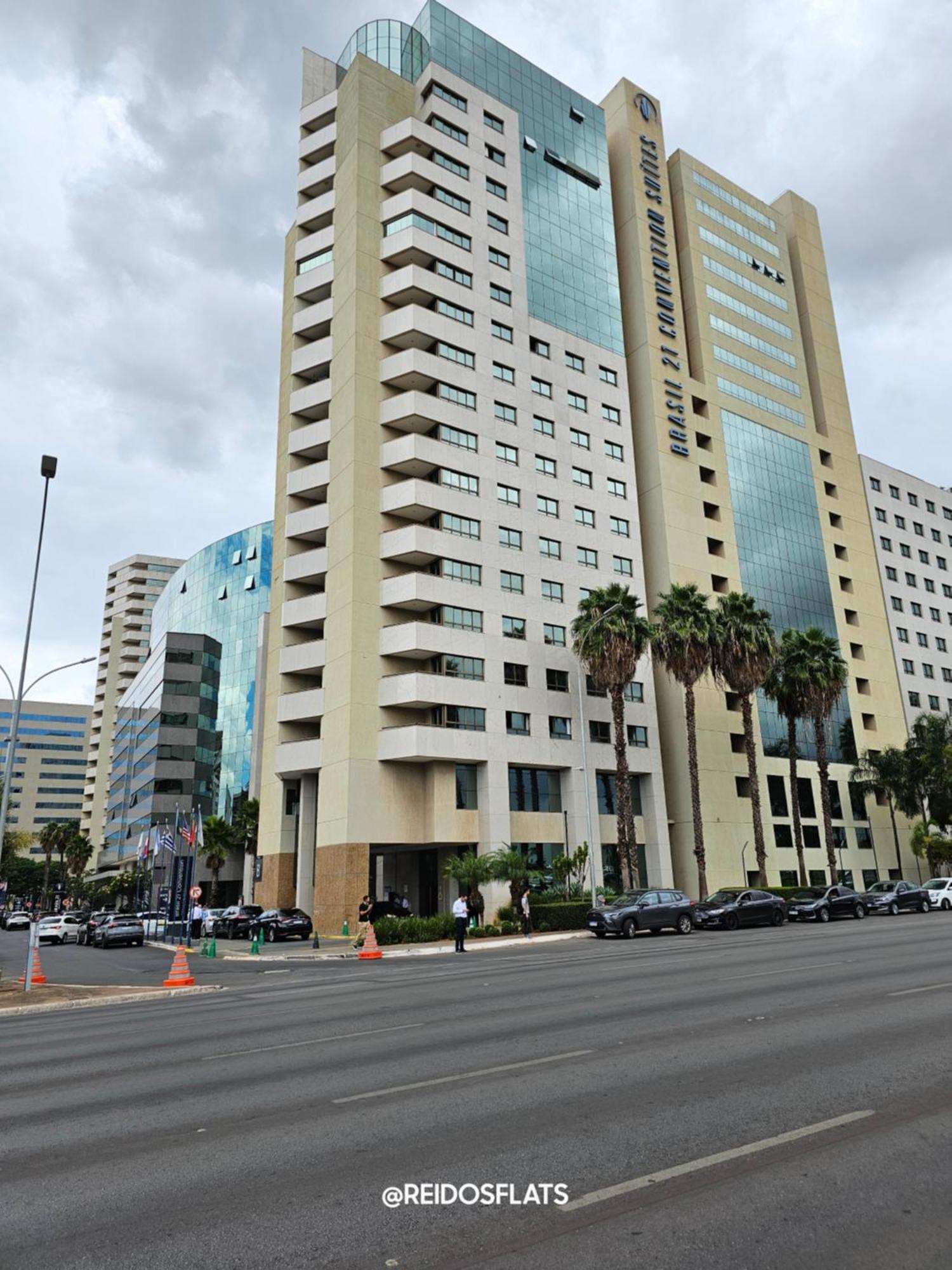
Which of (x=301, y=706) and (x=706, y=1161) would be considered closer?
(x=706, y=1161)

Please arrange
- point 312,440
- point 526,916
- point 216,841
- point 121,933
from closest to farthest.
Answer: point 526,916
point 121,933
point 312,440
point 216,841

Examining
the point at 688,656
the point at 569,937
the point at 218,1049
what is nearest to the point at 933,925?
the point at 569,937

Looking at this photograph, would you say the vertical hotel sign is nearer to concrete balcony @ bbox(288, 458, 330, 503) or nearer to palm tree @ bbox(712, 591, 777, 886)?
palm tree @ bbox(712, 591, 777, 886)

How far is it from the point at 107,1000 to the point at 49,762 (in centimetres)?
18244

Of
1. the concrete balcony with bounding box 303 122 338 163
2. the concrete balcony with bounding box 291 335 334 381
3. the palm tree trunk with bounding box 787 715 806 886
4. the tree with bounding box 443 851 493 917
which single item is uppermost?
the concrete balcony with bounding box 303 122 338 163

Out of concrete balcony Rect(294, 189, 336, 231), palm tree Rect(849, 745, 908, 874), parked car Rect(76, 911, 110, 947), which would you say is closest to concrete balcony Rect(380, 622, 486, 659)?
parked car Rect(76, 911, 110, 947)

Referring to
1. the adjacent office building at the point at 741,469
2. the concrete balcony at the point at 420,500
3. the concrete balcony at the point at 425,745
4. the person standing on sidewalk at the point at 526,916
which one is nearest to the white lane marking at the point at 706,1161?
the person standing on sidewalk at the point at 526,916

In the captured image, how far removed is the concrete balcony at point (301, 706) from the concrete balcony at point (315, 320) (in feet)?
73.8

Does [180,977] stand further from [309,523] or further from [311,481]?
[311,481]

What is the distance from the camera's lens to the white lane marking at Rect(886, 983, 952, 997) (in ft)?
41.5

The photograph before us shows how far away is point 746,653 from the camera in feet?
157

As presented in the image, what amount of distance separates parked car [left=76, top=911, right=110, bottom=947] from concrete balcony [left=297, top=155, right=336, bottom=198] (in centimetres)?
4637

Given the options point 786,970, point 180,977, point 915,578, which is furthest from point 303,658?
point 915,578

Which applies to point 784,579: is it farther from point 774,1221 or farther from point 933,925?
point 774,1221
